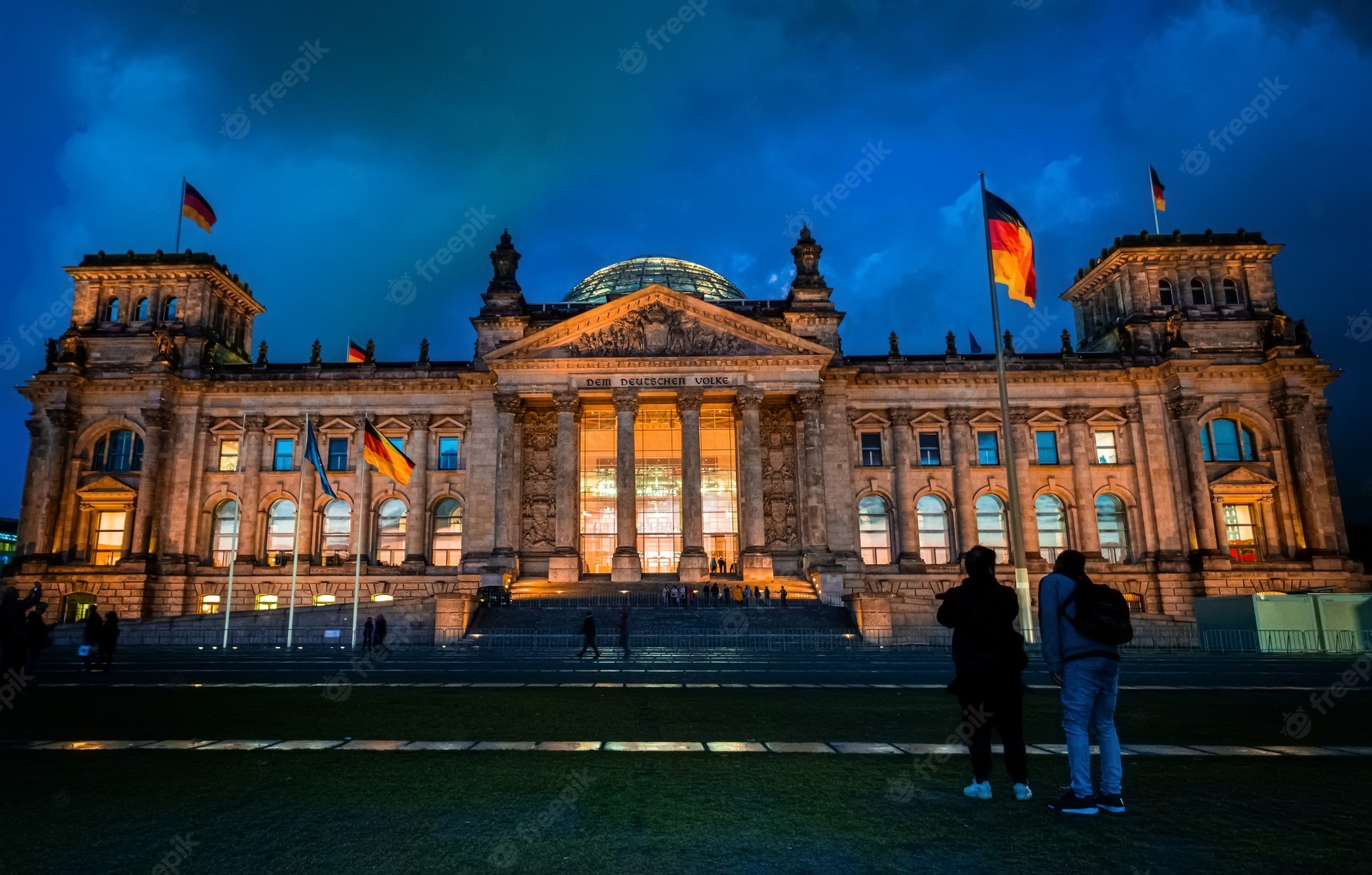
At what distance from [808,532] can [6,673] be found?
38.5m

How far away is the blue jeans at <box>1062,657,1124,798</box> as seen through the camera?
7039 mm

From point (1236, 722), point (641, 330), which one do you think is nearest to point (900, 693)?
point (1236, 722)

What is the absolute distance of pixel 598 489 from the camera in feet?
178

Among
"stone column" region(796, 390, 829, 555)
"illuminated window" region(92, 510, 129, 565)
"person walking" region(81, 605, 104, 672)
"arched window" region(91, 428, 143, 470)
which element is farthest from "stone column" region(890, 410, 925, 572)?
"illuminated window" region(92, 510, 129, 565)

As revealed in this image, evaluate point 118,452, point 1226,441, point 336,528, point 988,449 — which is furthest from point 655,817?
point 118,452

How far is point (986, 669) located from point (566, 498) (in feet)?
138

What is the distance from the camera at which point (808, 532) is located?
48844 mm

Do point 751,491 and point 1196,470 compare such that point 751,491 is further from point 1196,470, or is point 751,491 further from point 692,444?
point 1196,470

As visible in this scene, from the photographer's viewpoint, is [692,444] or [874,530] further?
[874,530]

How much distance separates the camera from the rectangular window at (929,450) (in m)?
54.1

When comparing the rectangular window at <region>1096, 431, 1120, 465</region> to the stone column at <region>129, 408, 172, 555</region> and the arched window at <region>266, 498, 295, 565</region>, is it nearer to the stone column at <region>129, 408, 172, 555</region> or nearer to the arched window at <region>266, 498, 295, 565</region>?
the arched window at <region>266, 498, 295, 565</region>

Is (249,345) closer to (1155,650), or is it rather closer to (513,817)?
(1155,650)

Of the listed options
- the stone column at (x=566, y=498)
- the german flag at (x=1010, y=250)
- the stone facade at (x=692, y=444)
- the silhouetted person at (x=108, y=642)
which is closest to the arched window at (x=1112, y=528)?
the stone facade at (x=692, y=444)

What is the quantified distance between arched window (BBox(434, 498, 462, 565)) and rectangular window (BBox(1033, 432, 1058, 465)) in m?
36.5
